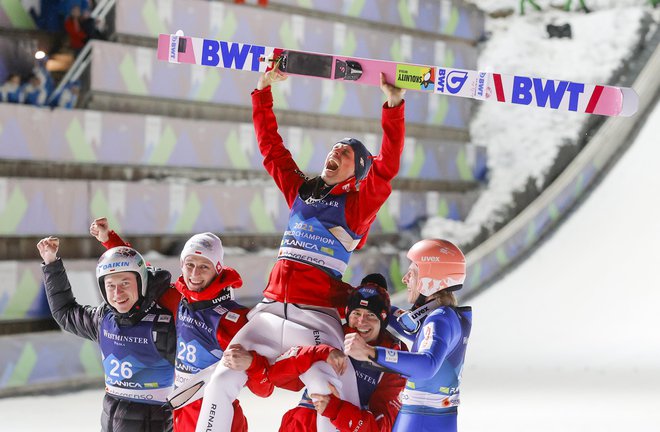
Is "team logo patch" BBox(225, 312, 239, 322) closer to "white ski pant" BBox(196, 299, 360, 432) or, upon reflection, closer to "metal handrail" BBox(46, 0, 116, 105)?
"white ski pant" BBox(196, 299, 360, 432)

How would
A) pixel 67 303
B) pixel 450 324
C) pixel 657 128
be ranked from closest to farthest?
pixel 450 324 → pixel 67 303 → pixel 657 128

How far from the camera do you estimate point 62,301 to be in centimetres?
337

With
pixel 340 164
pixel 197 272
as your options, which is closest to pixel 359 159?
pixel 340 164

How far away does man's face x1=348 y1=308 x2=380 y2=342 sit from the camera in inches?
115

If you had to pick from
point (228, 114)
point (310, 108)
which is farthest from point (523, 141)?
point (228, 114)

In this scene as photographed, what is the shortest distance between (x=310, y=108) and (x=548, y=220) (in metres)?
2.61

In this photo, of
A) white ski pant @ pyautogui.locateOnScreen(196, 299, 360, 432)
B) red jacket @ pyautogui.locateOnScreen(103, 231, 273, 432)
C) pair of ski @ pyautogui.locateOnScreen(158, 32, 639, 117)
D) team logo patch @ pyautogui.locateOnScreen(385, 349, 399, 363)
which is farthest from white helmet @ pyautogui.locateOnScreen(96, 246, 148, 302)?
team logo patch @ pyautogui.locateOnScreen(385, 349, 399, 363)

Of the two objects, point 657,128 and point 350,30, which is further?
point 657,128

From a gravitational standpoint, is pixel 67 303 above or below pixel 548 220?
below

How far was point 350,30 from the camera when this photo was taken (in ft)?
29.6

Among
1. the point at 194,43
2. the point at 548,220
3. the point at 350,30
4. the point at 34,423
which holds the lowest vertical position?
the point at 34,423

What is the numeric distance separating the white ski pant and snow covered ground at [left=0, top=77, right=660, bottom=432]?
2.10 meters

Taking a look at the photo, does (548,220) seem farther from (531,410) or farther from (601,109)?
(601,109)

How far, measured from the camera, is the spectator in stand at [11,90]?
6.59m
